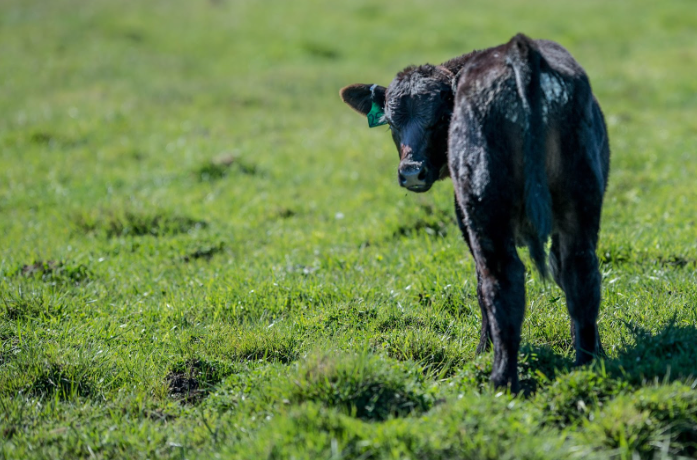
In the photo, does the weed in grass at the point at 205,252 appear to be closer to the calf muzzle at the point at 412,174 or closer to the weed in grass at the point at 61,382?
the weed in grass at the point at 61,382

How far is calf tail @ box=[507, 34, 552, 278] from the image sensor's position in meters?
4.07

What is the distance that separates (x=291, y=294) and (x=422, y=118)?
2.11 m

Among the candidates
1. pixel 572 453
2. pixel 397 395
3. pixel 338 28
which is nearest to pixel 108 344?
pixel 397 395

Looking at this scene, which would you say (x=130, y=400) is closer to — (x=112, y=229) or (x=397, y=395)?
(x=397, y=395)

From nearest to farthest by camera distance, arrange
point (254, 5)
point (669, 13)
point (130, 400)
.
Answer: point (130, 400)
point (669, 13)
point (254, 5)

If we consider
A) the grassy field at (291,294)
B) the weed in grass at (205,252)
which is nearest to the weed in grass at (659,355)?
the grassy field at (291,294)

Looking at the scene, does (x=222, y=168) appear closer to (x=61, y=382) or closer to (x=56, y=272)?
(x=56, y=272)

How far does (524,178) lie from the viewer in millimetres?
4172

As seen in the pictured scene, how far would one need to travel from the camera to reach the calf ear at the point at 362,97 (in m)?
5.87

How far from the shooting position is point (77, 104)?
15.9 metres

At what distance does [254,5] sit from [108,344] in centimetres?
2652

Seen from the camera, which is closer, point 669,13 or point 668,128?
point 668,128

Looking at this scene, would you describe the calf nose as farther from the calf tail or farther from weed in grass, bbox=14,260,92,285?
weed in grass, bbox=14,260,92,285

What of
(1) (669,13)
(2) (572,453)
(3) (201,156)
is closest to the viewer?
(2) (572,453)
